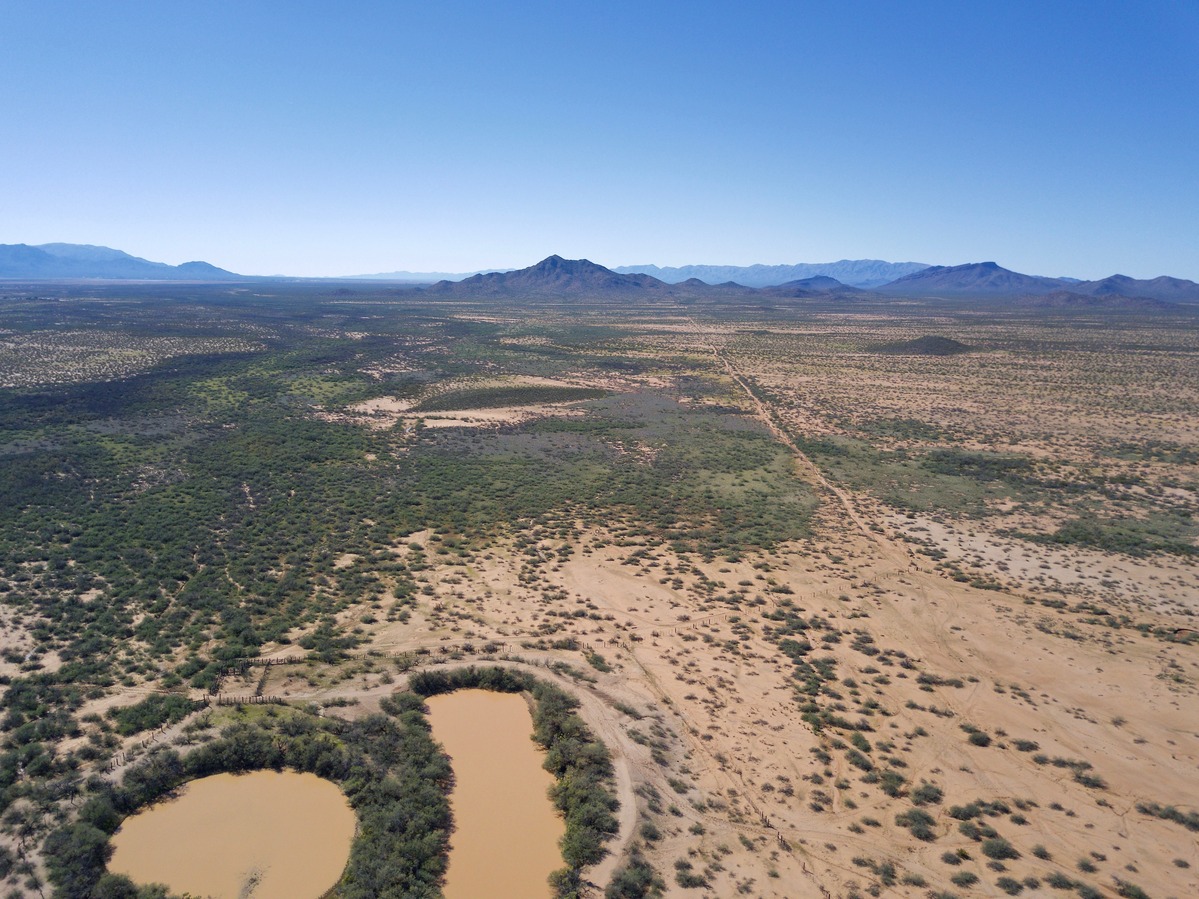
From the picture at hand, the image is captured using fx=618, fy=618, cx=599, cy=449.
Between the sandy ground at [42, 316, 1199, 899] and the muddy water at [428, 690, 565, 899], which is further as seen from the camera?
the sandy ground at [42, 316, 1199, 899]

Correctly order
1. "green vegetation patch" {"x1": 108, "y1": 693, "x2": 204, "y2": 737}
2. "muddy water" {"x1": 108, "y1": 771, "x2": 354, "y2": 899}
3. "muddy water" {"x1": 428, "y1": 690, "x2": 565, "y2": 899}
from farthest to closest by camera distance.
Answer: "green vegetation patch" {"x1": 108, "y1": 693, "x2": 204, "y2": 737}
"muddy water" {"x1": 428, "y1": 690, "x2": 565, "y2": 899}
"muddy water" {"x1": 108, "y1": 771, "x2": 354, "y2": 899}

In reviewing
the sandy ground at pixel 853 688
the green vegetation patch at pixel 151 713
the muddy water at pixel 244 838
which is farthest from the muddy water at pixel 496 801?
the green vegetation patch at pixel 151 713

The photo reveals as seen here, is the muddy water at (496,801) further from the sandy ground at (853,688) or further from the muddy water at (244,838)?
the muddy water at (244,838)

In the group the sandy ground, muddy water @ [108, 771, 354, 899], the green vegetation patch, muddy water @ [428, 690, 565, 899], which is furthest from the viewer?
the green vegetation patch

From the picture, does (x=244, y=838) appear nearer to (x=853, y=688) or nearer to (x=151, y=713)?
(x=151, y=713)

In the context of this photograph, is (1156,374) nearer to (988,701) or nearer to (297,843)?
(988,701)

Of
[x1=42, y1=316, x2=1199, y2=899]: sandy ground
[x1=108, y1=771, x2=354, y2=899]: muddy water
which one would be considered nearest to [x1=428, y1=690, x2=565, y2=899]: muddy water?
[x1=42, y1=316, x2=1199, y2=899]: sandy ground

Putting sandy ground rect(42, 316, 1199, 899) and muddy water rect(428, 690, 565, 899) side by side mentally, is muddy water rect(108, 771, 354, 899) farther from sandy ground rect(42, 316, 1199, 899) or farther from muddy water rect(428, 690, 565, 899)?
sandy ground rect(42, 316, 1199, 899)

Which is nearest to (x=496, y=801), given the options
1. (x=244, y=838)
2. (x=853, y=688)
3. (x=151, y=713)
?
(x=244, y=838)
